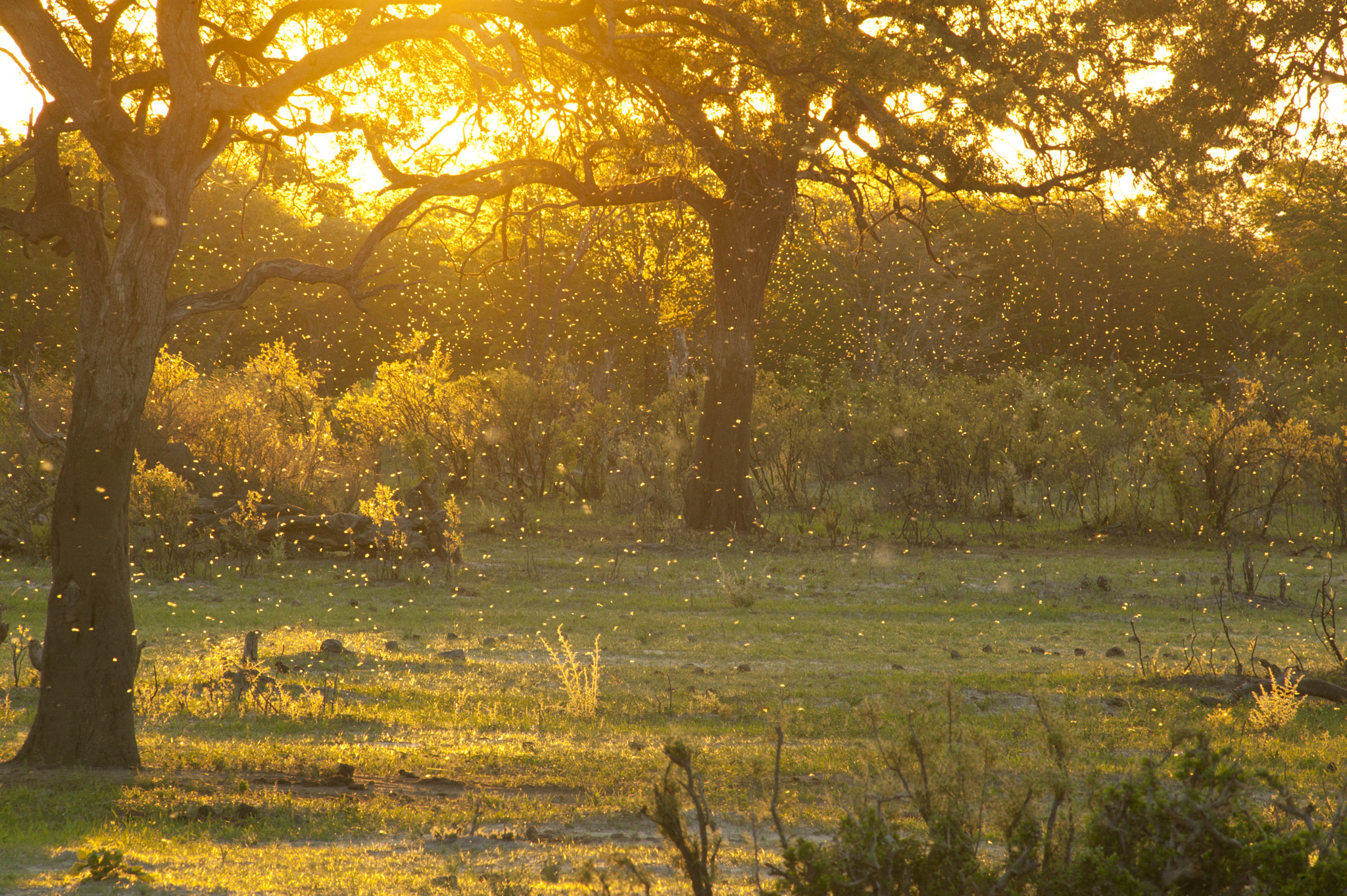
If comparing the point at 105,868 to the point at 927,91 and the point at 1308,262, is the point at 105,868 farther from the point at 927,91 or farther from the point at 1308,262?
the point at 1308,262

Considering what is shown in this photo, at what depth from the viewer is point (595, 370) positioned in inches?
1503

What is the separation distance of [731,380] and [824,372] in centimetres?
2517

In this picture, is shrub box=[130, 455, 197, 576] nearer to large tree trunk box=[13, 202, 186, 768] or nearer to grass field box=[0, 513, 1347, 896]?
grass field box=[0, 513, 1347, 896]

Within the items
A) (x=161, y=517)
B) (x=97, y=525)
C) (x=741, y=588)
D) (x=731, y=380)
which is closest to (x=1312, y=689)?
(x=741, y=588)

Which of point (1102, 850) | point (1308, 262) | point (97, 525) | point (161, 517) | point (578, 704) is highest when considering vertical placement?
point (1308, 262)

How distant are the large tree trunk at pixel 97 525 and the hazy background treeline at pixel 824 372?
128cm

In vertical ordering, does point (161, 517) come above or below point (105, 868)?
above

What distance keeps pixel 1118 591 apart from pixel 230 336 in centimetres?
3571

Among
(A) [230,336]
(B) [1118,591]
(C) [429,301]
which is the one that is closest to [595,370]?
(C) [429,301]

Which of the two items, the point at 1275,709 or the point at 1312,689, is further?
the point at 1312,689

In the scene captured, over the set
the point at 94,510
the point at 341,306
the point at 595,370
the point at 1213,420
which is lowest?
the point at 94,510

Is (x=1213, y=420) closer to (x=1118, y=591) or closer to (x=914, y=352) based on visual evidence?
(x=1118, y=591)

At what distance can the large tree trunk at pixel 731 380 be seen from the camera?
17781 mm

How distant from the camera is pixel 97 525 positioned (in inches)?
224
